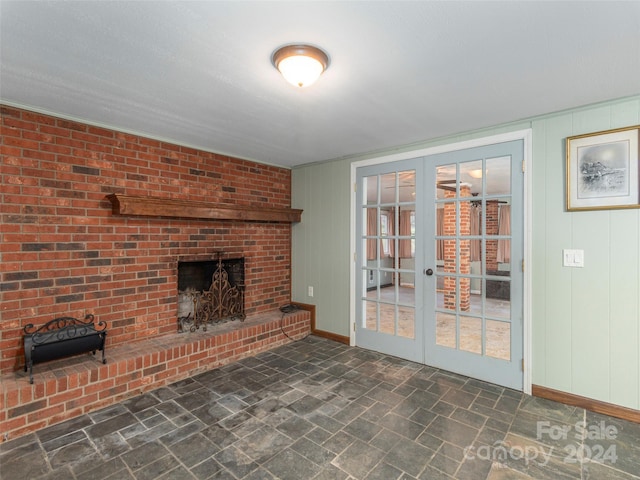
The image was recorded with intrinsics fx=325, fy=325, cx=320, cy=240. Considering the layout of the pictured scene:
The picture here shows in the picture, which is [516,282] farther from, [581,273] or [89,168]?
[89,168]

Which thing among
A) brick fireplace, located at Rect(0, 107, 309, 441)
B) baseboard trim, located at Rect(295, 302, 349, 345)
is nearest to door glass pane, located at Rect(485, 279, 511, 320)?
baseboard trim, located at Rect(295, 302, 349, 345)

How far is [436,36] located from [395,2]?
0.34 meters

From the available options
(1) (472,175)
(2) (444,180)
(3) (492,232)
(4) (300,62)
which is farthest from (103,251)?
(3) (492,232)

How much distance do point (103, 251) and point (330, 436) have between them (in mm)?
2370

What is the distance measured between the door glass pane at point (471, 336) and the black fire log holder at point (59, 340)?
3.24 meters

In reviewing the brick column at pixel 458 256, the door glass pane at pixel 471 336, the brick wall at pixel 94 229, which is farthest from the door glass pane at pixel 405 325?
the brick wall at pixel 94 229

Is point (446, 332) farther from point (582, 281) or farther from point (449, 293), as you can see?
point (582, 281)

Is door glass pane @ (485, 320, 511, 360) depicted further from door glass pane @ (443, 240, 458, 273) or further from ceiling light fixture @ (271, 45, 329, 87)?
ceiling light fixture @ (271, 45, 329, 87)

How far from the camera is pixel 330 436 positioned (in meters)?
2.13

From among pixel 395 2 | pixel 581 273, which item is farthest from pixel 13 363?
pixel 581 273

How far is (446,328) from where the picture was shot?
12.8ft

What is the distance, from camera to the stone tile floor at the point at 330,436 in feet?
5.97

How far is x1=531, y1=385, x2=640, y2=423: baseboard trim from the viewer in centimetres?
229

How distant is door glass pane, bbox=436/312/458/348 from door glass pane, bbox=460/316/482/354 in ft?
0.35
